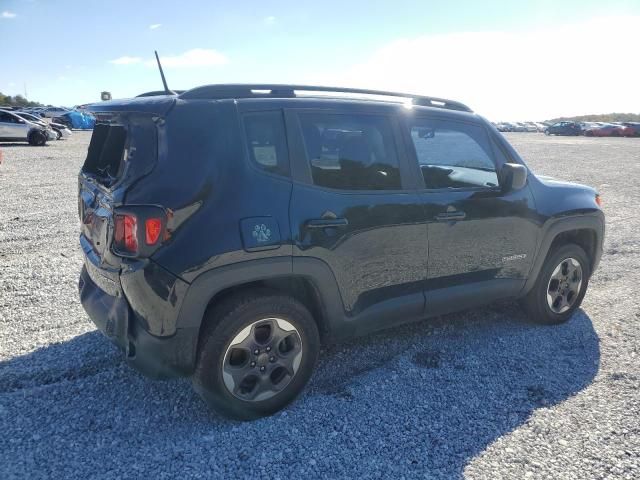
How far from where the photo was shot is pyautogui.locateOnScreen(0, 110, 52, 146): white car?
21.7 metres

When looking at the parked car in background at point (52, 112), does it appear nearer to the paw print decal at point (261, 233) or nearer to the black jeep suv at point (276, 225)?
the black jeep suv at point (276, 225)

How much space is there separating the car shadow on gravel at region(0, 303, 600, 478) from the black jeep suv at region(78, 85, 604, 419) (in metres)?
0.29

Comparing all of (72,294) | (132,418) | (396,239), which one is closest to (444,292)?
(396,239)

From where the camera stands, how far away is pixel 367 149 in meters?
3.40

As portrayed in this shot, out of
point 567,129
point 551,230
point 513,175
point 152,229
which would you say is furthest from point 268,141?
point 567,129

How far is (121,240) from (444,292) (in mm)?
2295

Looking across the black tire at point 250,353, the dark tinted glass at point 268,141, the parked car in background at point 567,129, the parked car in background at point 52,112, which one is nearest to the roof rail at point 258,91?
the dark tinted glass at point 268,141

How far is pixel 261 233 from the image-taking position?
2840mm

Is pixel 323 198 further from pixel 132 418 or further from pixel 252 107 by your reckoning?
pixel 132 418

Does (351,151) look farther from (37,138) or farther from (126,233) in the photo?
(37,138)

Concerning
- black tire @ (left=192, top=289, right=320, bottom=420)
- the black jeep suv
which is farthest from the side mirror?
black tire @ (left=192, top=289, right=320, bottom=420)

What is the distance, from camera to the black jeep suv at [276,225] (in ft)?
8.93

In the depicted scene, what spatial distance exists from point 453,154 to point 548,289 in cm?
155

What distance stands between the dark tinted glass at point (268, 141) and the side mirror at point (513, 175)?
70.7 inches
